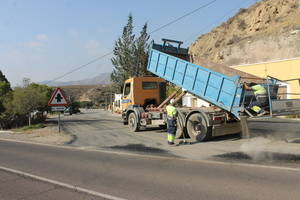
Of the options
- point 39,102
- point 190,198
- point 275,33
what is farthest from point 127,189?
point 275,33

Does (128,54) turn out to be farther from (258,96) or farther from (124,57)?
(258,96)

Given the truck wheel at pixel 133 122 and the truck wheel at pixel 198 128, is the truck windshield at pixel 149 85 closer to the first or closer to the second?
the truck wheel at pixel 133 122

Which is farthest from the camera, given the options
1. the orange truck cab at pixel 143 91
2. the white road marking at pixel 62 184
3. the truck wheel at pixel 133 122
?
the orange truck cab at pixel 143 91

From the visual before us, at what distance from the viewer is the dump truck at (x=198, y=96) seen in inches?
356

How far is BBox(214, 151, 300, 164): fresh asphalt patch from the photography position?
21.7ft

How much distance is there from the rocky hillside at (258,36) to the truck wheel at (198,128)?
36.3 ft

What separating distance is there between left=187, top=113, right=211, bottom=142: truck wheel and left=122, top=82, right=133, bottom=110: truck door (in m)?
4.67

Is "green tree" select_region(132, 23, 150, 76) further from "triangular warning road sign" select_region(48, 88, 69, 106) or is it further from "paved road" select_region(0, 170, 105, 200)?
"paved road" select_region(0, 170, 105, 200)

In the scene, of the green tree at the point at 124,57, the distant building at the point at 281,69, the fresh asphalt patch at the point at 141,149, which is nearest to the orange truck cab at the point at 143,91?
the fresh asphalt patch at the point at 141,149

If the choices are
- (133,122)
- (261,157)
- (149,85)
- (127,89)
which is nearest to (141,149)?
(261,157)

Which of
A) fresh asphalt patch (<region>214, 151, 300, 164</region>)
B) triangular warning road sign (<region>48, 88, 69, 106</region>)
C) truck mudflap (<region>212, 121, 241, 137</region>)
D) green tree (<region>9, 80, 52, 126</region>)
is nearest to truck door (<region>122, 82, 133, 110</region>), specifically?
triangular warning road sign (<region>48, 88, 69, 106</region>)

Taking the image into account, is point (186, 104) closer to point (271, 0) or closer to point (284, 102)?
point (284, 102)

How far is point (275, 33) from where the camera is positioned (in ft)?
95.2

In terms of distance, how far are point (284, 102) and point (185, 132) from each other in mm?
3800
